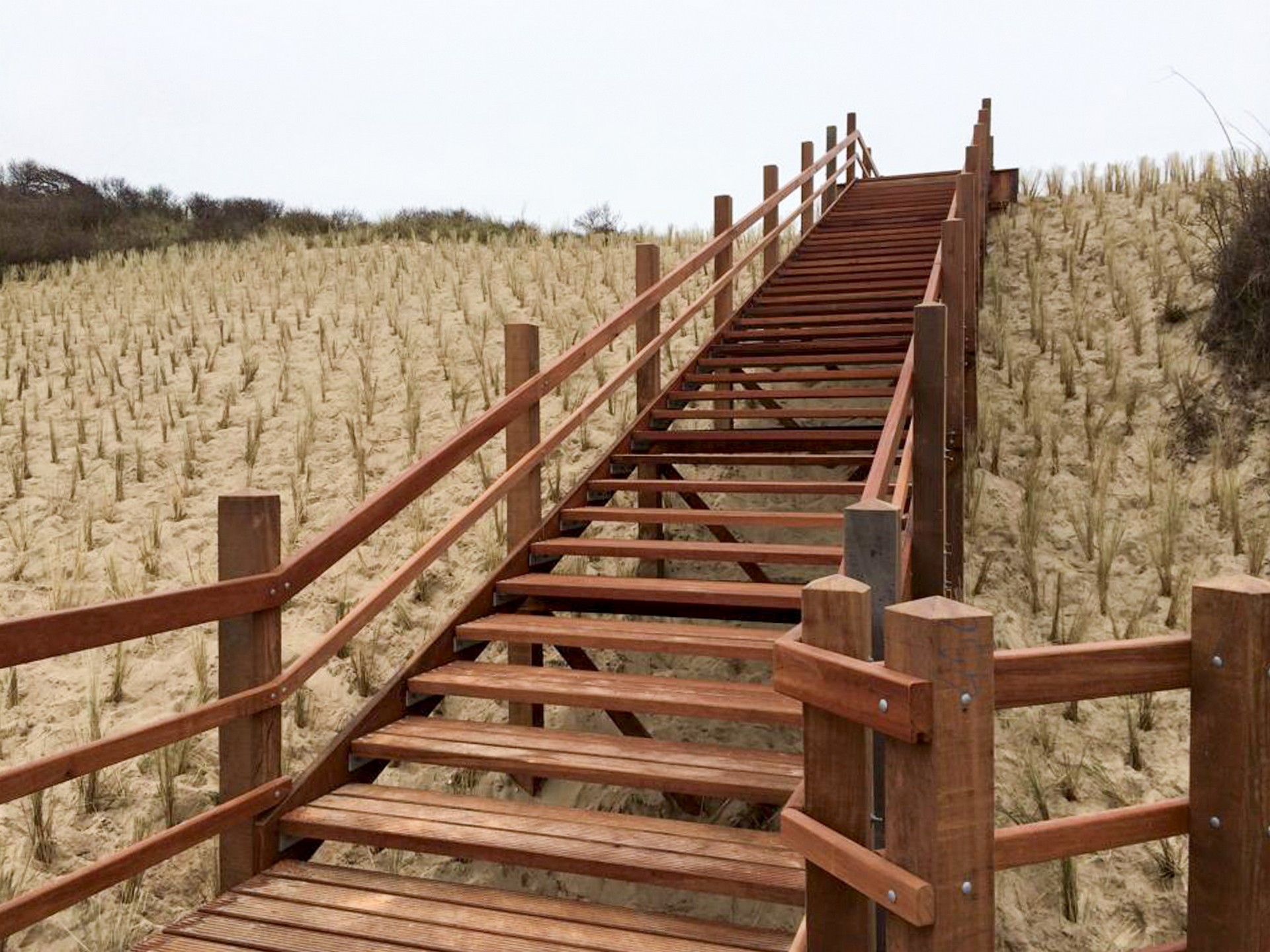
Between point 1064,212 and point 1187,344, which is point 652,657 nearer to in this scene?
point 1187,344

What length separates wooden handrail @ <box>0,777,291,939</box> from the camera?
2500 mm

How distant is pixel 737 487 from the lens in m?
5.40

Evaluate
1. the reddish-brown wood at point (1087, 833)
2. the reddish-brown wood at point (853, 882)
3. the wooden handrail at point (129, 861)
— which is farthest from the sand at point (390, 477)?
the reddish-brown wood at point (1087, 833)

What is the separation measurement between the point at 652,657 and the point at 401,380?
4.53 metres

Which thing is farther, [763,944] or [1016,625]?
[1016,625]

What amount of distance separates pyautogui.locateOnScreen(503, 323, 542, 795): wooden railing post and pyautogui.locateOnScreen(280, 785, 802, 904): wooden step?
1.28 meters

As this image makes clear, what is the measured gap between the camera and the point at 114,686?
5.82 metres

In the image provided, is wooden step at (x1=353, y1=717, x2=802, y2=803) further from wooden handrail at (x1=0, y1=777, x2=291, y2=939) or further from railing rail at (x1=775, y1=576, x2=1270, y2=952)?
railing rail at (x1=775, y1=576, x2=1270, y2=952)

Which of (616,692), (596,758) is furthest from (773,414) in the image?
(596,758)

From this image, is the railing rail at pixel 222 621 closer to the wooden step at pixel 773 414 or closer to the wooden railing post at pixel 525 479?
the wooden railing post at pixel 525 479

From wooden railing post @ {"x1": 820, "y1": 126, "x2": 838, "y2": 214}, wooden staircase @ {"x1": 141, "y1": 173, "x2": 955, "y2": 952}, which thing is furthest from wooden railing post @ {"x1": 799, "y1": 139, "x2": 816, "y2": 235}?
wooden staircase @ {"x1": 141, "y1": 173, "x2": 955, "y2": 952}

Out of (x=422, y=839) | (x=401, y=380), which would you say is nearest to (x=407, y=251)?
(x=401, y=380)

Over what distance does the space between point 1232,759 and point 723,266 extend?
6.61 meters

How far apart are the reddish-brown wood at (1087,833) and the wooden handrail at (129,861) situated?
2201 millimetres
